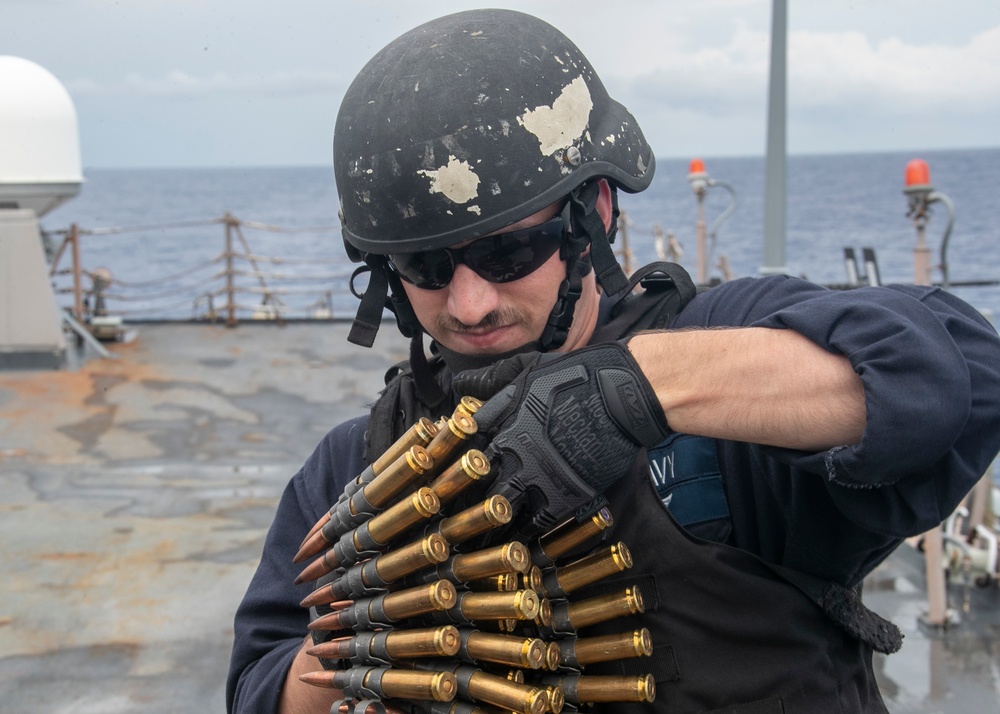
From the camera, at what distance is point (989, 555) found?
7.23m

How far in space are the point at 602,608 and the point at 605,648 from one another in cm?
9

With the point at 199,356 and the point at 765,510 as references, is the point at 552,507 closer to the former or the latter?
the point at 765,510

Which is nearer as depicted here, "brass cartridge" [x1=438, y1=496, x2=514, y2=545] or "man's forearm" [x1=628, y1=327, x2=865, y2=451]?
"man's forearm" [x1=628, y1=327, x2=865, y2=451]

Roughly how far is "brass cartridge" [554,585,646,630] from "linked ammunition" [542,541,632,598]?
4 centimetres

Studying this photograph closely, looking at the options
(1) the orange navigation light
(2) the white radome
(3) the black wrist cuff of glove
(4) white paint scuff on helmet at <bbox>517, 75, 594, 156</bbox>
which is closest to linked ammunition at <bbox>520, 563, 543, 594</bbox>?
(3) the black wrist cuff of glove

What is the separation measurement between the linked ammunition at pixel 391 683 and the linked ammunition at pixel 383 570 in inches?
7.0

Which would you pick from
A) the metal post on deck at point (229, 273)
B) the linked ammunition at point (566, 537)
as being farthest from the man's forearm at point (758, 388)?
the metal post on deck at point (229, 273)

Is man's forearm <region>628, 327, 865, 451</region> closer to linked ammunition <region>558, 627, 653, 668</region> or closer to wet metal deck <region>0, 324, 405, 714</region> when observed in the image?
linked ammunition <region>558, 627, 653, 668</region>

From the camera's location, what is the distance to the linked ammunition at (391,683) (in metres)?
2.15

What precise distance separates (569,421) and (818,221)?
280ft

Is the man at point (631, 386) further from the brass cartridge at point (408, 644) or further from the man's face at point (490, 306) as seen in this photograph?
the brass cartridge at point (408, 644)

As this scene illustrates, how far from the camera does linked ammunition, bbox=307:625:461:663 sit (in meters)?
2.15

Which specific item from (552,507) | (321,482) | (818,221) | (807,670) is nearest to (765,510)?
(807,670)

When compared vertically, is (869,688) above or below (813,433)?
below
